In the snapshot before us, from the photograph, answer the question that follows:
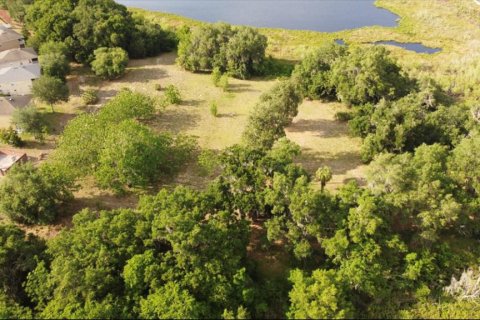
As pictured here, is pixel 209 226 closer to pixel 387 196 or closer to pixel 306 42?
pixel 387 196

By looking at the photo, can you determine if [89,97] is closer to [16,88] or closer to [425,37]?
[16,88]

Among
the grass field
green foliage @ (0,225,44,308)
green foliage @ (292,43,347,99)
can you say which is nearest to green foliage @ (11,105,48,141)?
the grass field

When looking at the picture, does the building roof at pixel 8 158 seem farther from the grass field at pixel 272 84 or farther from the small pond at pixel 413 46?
the small pond at pixel 413 46

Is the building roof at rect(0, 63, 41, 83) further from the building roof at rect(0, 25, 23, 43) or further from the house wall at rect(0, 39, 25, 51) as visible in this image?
the building roof at rect(0, 25, 23, 43)

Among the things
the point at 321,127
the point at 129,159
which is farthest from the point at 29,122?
the point at 321,127

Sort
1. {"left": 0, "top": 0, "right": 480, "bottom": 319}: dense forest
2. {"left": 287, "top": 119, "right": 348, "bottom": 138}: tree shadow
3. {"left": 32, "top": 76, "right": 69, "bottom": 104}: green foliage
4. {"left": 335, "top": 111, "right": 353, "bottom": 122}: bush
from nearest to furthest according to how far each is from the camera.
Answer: {"left": 0, "top": 0, "right": 480, "bottom": 319}: dense forest < {"left": 287, "top": 119, "right": 348, "bottom": 138}: tree shadow < {"left": 32, "top": 76, "right": 69, "bottom": 104}: green foliage < {"left": 335, "top": 111, "right": 353, "bottom": 122}: bush

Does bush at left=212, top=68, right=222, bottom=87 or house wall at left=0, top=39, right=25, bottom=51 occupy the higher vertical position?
house wall at left=0, top=39, right=25, bottom=51

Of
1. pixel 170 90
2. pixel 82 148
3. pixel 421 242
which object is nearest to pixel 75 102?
pixel 170 90
